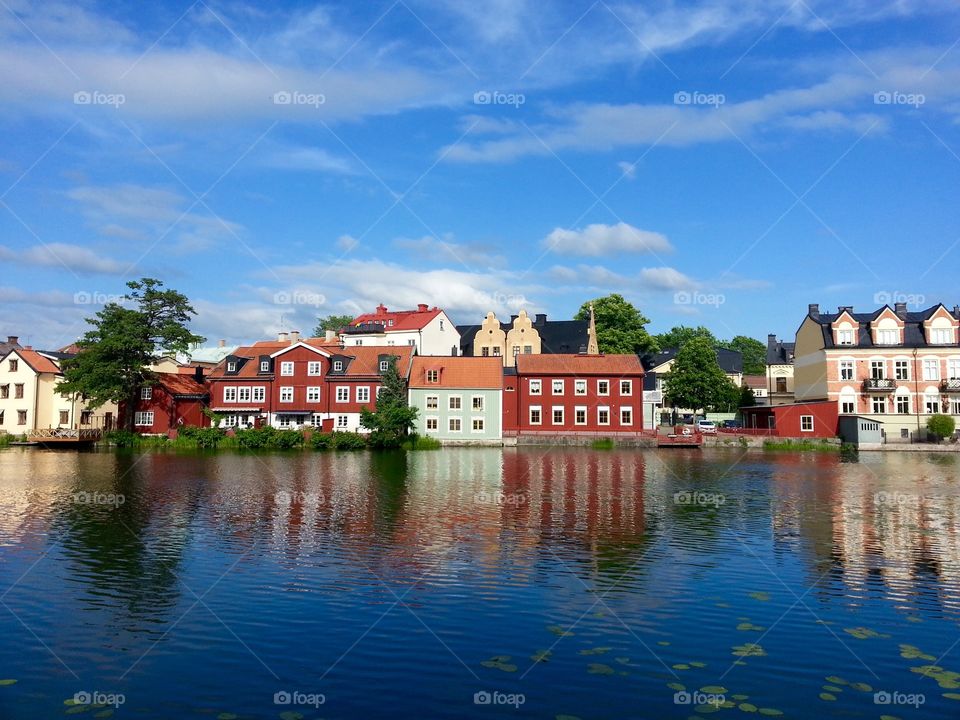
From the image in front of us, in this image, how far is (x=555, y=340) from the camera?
95562 mm

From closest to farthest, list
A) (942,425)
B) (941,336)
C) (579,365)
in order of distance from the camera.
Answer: (942,425) → (941,336) → (579,365)

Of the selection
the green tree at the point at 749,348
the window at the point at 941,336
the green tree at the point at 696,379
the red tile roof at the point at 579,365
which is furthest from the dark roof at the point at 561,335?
the green tree at the point at 749,348

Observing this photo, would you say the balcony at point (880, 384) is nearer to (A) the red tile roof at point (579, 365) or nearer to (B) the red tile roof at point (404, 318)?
(A) the red tile roof at point (579, 365)

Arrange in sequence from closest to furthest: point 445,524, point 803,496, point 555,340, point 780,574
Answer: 1. point 780,574
2. point 445,524
3. point 803,496
4. point 555,340

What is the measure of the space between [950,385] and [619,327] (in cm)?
4153

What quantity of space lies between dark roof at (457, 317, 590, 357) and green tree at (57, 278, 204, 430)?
4184 centimetres

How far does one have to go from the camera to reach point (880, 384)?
7200 centimetres

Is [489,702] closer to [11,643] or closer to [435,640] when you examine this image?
[435,640]

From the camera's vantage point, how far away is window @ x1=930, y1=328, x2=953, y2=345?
237 ft

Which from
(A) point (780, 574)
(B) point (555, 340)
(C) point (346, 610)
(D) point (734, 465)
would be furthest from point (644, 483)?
(B) point (555, 340)

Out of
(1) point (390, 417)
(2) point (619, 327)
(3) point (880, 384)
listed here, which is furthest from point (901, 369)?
(1) point (390, 417)

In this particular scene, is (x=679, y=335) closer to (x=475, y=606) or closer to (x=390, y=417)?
(x=390, y=417)

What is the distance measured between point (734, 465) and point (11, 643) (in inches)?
1725

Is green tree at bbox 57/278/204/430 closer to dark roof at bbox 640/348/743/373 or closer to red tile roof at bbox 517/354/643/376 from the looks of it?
red tile roof at bbox 517/354/643/376
